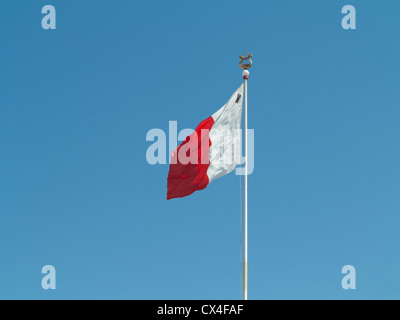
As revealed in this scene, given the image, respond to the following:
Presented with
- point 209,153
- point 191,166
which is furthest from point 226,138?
point 191,166

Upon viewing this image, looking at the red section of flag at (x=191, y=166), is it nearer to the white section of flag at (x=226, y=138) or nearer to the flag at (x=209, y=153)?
the flag at (x=209, y=153)

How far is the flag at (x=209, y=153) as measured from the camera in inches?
1109

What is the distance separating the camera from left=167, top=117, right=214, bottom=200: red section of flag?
2819 cm

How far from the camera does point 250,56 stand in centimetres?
2873

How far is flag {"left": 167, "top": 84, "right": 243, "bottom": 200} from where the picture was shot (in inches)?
1109

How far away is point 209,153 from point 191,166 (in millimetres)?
1219

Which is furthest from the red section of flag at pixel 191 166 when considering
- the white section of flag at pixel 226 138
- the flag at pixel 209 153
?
the white section of flag at pixel 226 138

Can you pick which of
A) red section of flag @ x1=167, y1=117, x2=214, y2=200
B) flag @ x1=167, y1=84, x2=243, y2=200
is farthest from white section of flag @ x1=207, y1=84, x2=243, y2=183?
red section of flag @ x1=167, y1=117, x2=214, y2=200

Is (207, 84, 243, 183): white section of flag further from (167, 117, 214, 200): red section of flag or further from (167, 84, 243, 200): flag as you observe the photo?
(167, 117, 214, 200): red section of flag
